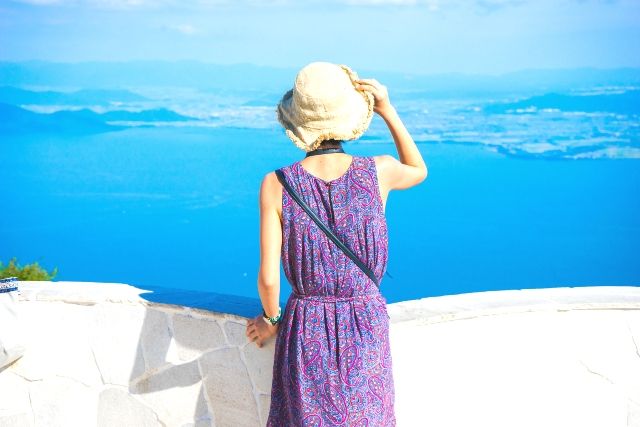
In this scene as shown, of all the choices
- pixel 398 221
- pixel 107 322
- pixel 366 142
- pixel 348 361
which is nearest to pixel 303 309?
pixel 348 361

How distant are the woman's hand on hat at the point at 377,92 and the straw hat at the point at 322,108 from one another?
39mm

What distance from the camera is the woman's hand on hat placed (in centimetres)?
190

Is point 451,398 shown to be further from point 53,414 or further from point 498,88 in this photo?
point 498,88

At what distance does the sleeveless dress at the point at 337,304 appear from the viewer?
183cm

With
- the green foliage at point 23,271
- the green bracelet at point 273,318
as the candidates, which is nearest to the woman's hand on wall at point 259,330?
the green bracelet at point 273,318

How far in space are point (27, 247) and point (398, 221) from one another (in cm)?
608

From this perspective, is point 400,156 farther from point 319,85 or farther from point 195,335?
point 195,335

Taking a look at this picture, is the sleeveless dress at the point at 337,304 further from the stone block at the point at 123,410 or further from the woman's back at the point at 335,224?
the stone block at the point at 123,410

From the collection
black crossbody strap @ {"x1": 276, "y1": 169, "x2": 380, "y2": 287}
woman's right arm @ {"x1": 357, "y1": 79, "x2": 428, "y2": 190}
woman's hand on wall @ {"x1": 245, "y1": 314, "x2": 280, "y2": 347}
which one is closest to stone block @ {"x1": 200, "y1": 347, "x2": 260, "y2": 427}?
woman's hand on wall @ {"x1": 245, "y1": 314, "x2": 280, "y2": 347}

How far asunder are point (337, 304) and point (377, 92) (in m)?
0.49

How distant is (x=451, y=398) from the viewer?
222cm

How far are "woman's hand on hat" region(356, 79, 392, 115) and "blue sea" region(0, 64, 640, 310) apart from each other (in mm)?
9351

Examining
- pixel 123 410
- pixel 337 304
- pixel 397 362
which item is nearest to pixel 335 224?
pixel 337 304

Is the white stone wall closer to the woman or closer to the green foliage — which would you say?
the woman
